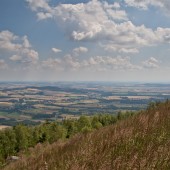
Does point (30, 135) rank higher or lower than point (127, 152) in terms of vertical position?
lower

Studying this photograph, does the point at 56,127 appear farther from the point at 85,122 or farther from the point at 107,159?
the point at 107,159

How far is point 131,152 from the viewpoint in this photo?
24.2ft

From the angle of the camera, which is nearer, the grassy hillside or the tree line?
the grassy hillside

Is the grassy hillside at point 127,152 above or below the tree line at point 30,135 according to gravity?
above

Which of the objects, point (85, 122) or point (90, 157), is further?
point (85, 122)

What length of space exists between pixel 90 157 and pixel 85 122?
8615cm

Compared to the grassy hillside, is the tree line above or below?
below

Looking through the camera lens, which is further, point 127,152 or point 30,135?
point 30,135

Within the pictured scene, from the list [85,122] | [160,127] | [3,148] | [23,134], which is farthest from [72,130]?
[160,127]

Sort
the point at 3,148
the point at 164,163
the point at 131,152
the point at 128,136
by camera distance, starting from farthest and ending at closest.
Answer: the point at 3,148 < the point at 128,136 < the point at 131,152 < the point at 164,163

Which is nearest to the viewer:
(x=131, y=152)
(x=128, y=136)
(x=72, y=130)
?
(x=131, y=152)

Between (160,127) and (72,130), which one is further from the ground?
(160,127)

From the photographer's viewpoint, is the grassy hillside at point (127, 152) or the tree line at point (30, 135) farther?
the tree line at point (30, 135)

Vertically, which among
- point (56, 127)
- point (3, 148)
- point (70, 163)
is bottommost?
point (3, 148)
